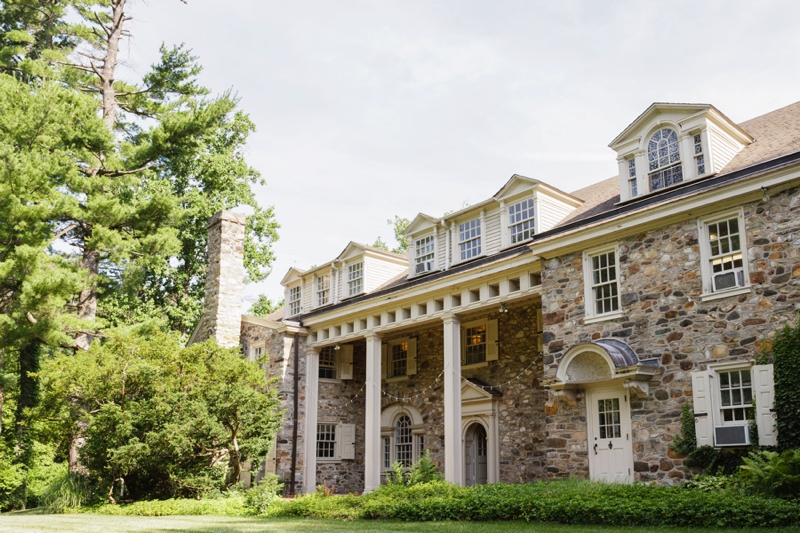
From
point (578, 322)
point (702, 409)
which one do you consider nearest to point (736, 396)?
point (702, 409)

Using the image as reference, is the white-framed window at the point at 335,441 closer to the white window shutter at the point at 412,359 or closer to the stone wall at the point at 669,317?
the white window shutter at the point at 412,359

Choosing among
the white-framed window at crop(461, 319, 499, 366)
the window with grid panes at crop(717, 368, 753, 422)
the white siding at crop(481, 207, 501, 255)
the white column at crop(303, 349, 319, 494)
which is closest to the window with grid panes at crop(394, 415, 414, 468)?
the white column at crop(303, 349, 319, 494)

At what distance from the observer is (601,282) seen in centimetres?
1348

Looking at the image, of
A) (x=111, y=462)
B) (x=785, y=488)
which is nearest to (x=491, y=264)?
(x=785, y=488)

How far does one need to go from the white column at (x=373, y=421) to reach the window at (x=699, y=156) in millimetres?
9460

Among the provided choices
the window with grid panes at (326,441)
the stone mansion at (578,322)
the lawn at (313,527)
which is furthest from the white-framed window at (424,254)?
the lawn at (313,527)

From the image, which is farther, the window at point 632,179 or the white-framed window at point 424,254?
the white-framed window at point 424,254

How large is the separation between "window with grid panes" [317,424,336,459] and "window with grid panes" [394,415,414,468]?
6.48 feet

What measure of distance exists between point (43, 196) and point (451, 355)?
38.0 feet

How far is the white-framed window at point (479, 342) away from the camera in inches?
739

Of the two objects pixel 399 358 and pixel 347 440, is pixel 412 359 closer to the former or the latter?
pixel 399 358

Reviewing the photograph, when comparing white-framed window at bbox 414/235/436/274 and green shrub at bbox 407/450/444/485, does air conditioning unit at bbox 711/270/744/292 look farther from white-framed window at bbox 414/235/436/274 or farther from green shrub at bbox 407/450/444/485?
white-framed window at bbox 414/235/436/274

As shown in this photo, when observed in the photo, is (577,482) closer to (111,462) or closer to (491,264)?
(491,264)

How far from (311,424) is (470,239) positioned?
7461mm
